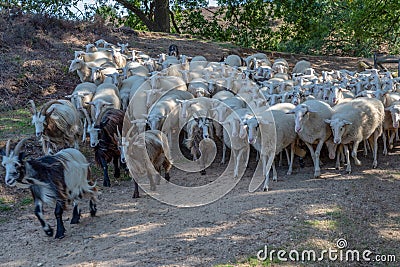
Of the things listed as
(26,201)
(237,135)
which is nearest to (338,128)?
(237,135)

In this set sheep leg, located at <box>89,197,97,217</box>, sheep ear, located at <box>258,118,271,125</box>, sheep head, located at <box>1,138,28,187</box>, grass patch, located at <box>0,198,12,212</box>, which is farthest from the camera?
sheep ear, located at <box>258,118,271,125</box>

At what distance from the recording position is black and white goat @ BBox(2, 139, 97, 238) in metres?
6.41

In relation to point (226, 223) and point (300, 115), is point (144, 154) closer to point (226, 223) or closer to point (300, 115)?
point (226, 223)

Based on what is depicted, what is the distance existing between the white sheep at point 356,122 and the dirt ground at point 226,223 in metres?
0.57

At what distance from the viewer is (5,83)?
13.8 meters

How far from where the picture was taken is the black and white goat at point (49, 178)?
6406 millimetres

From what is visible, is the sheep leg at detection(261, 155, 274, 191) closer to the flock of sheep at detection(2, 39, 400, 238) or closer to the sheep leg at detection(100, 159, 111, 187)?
the flock of sheep at detection(2, 39, 400, 238)

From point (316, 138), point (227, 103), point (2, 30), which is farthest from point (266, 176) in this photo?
point (2, 30)

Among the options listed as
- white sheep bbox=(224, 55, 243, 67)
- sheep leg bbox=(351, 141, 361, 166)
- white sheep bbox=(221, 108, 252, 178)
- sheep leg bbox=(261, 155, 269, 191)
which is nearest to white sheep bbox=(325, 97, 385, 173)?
sheep leg bbox=(351, 141, 361, 166)

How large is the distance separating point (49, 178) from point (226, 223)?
252cm

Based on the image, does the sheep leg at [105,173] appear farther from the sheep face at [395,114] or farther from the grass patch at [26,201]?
the sheep face at [395,114]

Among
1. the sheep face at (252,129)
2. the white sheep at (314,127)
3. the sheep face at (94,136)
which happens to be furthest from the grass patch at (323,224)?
the sheep face at (94,136)

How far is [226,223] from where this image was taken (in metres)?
6.88

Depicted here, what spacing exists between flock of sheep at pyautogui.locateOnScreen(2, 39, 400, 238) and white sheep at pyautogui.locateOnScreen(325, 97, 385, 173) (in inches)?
0.7
